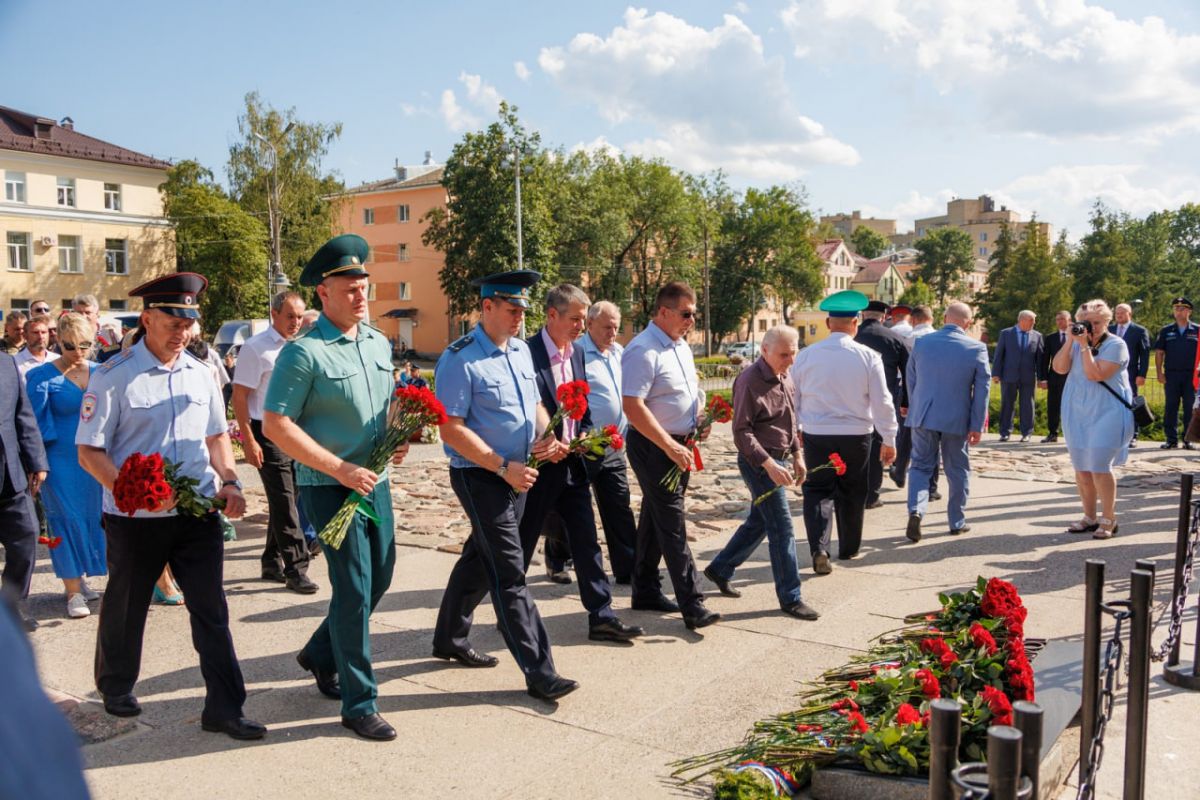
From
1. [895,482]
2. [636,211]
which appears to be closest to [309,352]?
[895,482]

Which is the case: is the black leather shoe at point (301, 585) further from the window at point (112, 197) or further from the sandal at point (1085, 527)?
the window at point (112, 197)

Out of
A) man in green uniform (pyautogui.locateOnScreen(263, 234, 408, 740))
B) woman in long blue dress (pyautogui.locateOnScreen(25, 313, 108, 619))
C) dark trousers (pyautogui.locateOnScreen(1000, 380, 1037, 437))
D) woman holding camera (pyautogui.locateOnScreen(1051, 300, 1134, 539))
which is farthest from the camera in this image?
dark trousers (pyautogui.locateOnScreen(1000, 380, 1037, 437))

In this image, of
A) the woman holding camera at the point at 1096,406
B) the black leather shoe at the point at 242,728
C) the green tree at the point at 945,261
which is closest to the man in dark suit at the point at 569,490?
the black leather shoe at the point at 242,728

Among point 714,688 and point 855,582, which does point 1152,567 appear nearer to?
point 714,688

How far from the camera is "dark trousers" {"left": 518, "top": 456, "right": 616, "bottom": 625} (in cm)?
560

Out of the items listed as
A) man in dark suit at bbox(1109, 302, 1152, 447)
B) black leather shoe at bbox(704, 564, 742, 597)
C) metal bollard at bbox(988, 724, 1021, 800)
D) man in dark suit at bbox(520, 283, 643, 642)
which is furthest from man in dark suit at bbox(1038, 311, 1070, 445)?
metal bollard at bbox(988, 724, 1021, 800)

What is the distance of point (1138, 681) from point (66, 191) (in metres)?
56.2

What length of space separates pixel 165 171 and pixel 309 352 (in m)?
55.7

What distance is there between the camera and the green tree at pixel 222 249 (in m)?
50.0

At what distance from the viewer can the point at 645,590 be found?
6680 mm

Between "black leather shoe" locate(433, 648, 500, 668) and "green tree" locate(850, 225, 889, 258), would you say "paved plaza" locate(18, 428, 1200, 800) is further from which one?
"green tree" locate(850, 225, 889, 258)

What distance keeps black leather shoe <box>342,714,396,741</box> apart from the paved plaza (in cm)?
5

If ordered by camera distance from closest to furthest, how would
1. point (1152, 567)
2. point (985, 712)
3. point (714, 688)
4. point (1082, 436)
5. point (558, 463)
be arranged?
point (1152, 567) < point (985, 712) < point (714, 688) < point (558, 463) < point (1082, 436)

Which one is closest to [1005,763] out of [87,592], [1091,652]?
[1091,652]
